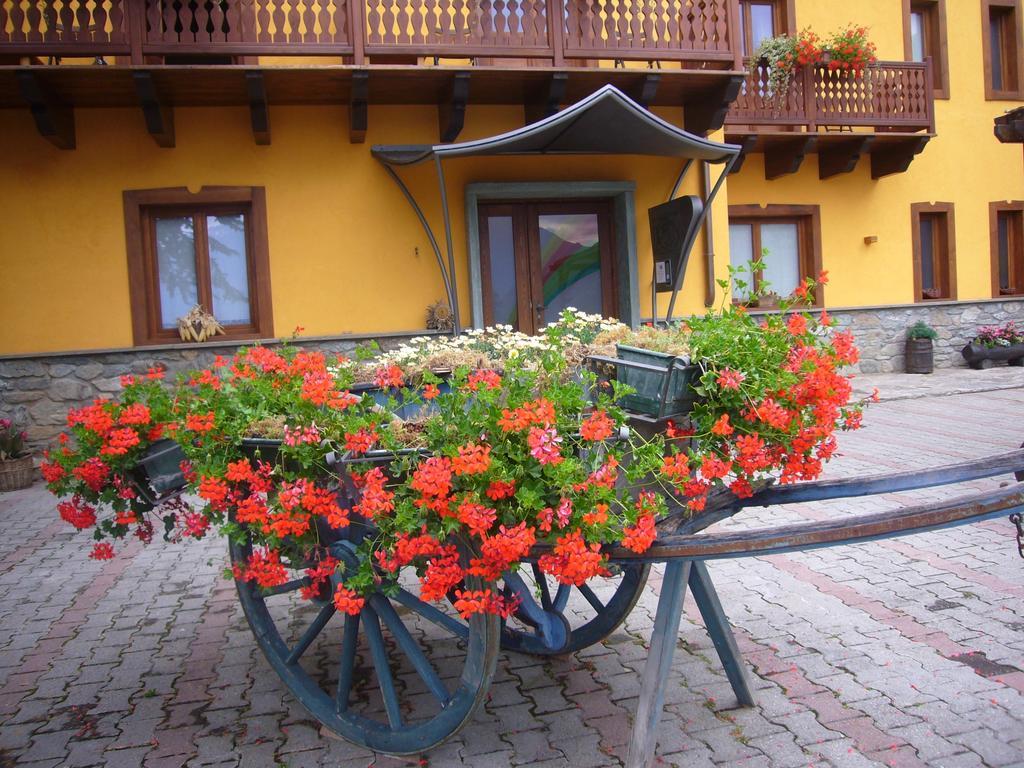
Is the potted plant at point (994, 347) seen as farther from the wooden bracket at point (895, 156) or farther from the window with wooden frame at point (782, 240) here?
the wooden bracket at point (895, 156)

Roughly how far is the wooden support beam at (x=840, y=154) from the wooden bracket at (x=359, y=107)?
23.8ft

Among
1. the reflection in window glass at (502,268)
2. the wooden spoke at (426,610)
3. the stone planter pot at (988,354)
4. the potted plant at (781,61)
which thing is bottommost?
the wooden spoke at (426,610)

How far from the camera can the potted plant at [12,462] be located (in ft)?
25.0

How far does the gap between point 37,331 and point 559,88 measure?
5948 mm

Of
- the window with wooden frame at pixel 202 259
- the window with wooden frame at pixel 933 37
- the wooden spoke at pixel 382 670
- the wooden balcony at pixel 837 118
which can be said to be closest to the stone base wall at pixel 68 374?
the window with wooden frame at pixel 202 259

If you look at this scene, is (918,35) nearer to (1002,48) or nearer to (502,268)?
(1002,48)

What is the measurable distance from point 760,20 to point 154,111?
9429 millimetres

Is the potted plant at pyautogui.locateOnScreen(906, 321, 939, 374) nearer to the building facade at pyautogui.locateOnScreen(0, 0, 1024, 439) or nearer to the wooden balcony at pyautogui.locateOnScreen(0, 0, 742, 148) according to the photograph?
the building facade at pyautogui.locateOnScreen(0, 0, 1024, 439)

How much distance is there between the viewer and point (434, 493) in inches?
72.7

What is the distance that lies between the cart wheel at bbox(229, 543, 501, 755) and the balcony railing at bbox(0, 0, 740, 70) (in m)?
6.65

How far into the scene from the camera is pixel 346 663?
2.66 metres

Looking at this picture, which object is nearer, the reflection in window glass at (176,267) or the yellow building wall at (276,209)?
the yellow building wall at (276,209)

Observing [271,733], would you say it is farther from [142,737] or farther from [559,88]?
[559,88]

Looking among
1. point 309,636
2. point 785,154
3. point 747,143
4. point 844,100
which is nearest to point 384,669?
point 309,636
